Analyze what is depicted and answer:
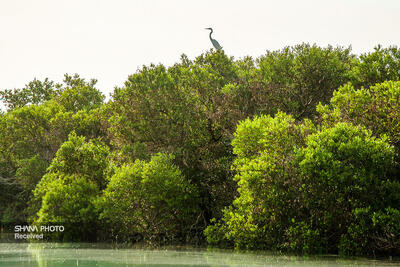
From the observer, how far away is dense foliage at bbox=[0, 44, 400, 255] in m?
20.6

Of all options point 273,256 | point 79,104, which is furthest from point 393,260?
point 79,104

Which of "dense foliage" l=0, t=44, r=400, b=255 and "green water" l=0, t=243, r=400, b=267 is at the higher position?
"dense foliage" l=0, t=44, r=400, b=255

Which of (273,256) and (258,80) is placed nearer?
(273,256)

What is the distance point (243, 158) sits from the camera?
2425 cm

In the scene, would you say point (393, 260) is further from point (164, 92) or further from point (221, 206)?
point (164, 92)

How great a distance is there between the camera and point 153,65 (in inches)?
1273

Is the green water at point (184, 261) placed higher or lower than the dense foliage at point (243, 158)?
lower

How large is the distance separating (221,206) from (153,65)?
375 inches

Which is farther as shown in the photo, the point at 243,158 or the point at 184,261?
the point at 243,158

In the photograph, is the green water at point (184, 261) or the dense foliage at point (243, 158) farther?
the dense foliage at point (243, 158)

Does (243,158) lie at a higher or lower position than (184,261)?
higher

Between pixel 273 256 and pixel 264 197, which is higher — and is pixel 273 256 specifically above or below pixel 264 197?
below

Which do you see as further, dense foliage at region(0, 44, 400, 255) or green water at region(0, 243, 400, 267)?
dense foliage at region(0, 44, 400, 255)

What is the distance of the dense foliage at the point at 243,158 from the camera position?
67.7 ft
